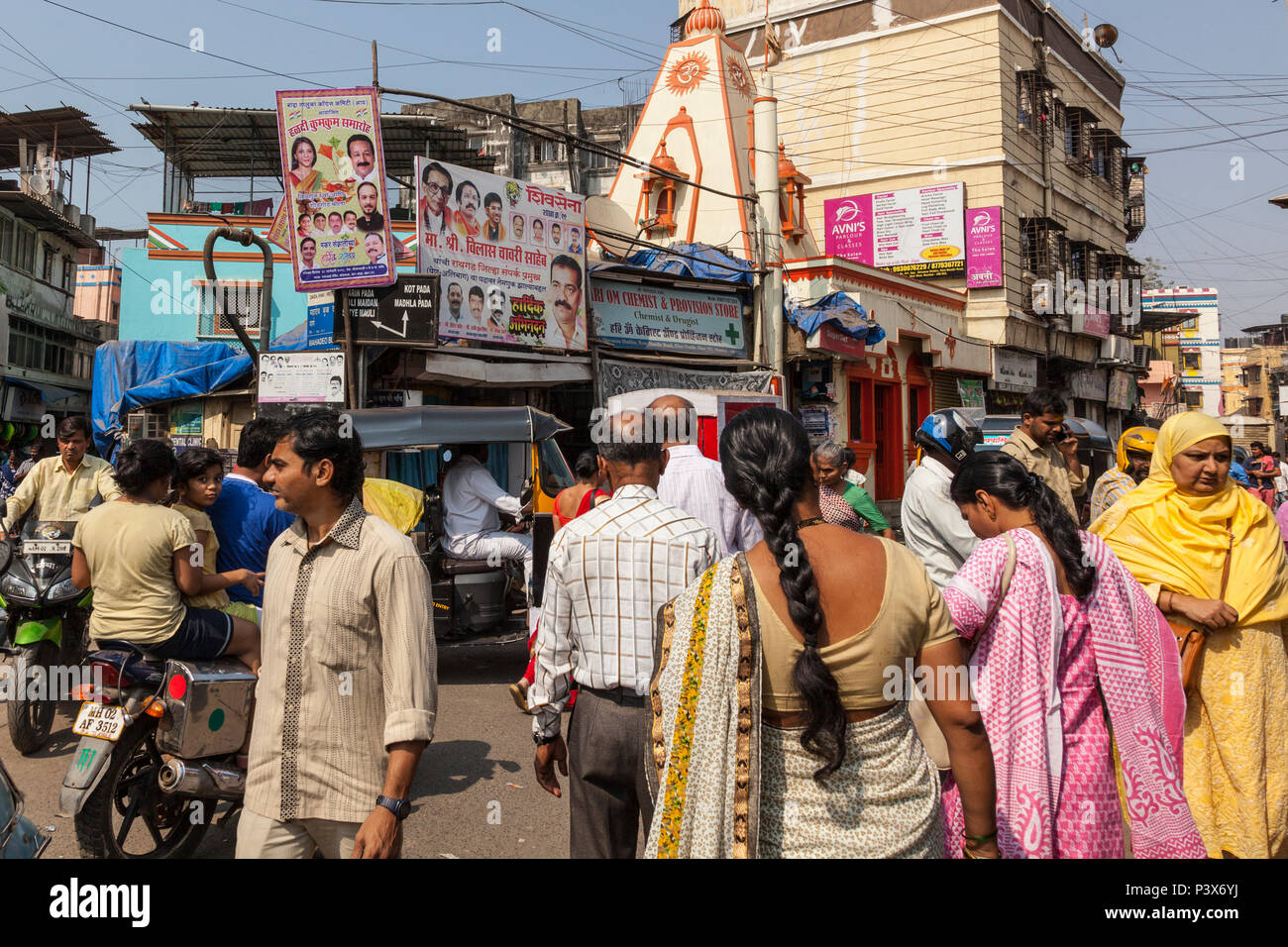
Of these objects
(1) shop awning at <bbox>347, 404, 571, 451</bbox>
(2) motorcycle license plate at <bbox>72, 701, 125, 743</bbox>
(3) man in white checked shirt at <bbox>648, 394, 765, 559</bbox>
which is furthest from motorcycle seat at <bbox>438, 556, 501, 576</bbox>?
(2) motorcycle license plate at <bbox>72, 701, 125, 743</bbox>

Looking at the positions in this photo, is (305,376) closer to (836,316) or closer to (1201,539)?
(1201,539)

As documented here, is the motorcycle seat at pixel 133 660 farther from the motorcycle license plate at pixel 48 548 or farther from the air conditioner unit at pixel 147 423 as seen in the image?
the air conditioner unit at pixel 147 423

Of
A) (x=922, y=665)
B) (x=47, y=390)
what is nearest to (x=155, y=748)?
(x=922, y=665)

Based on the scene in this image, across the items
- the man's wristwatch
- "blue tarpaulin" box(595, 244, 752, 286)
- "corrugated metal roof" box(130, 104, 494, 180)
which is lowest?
the man's wristwatch

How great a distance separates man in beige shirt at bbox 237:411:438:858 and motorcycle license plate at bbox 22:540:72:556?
3750 mm

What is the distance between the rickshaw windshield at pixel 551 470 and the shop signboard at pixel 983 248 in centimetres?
1868

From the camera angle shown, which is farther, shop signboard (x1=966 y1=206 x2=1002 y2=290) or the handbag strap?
shop signboard (x1=966 y1=206 x2=1002 y2=290)

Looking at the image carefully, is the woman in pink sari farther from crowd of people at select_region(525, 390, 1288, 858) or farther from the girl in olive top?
the girl in olive top

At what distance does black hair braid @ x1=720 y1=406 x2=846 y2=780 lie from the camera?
1897mm

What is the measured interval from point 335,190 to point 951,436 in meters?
8.59

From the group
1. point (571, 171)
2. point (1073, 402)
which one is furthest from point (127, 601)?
point (571, 171)

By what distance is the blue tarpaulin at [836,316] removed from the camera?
16.4 m

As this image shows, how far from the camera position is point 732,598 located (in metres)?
1.96

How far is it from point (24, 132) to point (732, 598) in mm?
32401
